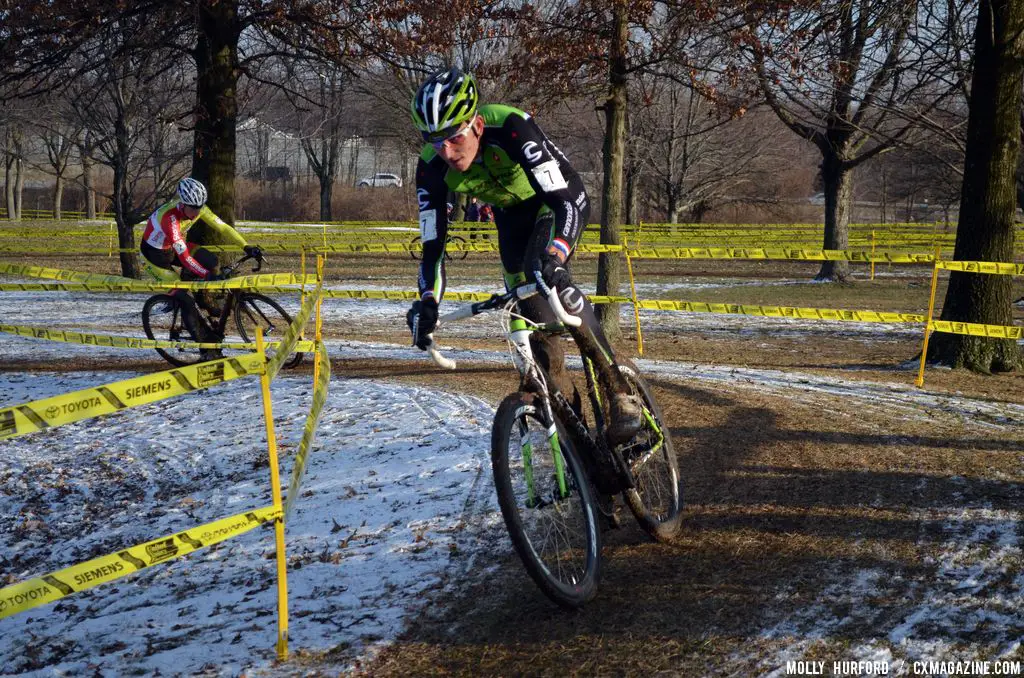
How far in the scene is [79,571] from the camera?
324 centimetres

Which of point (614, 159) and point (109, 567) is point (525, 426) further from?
point (614, 159)

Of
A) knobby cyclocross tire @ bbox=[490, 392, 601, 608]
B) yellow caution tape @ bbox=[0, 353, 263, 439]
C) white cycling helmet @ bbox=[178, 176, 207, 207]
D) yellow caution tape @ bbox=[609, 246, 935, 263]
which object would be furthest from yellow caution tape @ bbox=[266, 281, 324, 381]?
yellow caution tape @ bbox=[609, 246, 935, 263]

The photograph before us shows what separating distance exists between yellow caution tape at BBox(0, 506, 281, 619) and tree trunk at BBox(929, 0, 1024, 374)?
9.37 meters

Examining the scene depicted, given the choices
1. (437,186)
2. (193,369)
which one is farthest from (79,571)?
(437,186)

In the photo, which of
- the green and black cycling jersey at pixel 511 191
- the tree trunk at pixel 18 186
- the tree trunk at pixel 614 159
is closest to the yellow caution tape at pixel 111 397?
the green and black cycling jersey at pixel 511 191

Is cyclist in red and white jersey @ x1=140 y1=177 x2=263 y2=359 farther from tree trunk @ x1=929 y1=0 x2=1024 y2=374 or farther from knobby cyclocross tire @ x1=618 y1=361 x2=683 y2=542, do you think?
tree trunk @ x1=929 y1=0 x2=1024 y2=374

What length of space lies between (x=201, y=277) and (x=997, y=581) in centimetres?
928

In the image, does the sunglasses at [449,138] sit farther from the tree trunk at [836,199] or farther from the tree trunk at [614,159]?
the tree trunk at [836,199]

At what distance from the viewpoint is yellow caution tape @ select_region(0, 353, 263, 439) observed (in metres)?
3.02

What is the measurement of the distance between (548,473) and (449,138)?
5.83ft

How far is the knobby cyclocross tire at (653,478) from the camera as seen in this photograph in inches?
192

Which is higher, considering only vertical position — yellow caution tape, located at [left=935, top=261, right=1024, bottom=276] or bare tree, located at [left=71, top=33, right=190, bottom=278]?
bare tree, located at [left=71, top=33, right=190, bottom=278]

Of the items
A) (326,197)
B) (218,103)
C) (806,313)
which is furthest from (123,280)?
(326,197)

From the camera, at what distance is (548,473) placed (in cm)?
421
